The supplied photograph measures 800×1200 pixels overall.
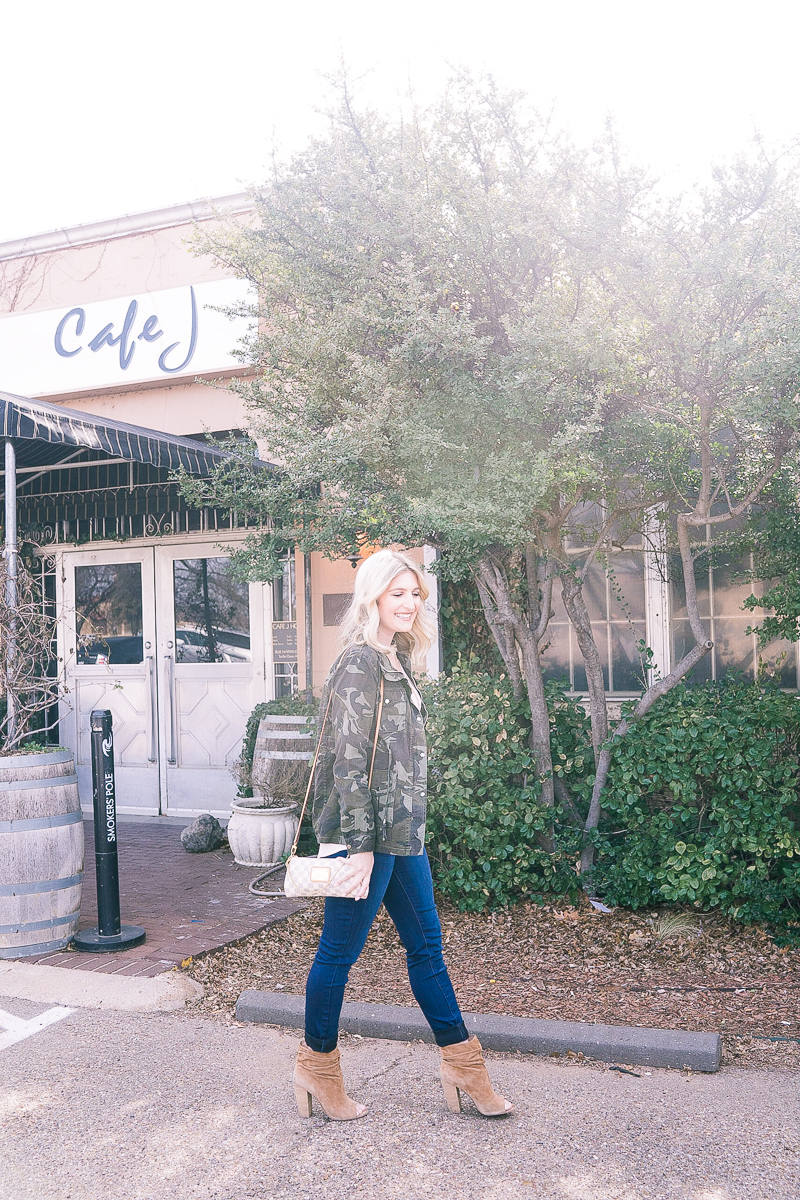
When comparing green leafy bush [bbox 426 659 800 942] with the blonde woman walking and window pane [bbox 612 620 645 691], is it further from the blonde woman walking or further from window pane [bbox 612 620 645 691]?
the blonde woman walking

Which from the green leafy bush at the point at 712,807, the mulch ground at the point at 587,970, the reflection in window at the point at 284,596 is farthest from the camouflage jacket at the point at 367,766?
the reflection in window at the point at 284,596

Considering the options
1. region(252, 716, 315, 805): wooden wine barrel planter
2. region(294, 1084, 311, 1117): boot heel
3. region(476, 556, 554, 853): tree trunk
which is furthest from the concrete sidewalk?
region(252, 716, 315, 805): wooden wine barrel planter

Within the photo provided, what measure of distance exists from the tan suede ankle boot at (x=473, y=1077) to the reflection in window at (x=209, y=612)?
204 inches

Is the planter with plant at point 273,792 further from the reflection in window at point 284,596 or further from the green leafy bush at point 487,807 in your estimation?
the green leafy bush at point 487,807

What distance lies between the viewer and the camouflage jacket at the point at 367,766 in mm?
2811

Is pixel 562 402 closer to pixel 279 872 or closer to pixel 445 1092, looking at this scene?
pixel 445 1092

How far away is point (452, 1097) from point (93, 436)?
4216 mm

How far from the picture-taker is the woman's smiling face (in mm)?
3064

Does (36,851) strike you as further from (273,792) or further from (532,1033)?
(532,1033)

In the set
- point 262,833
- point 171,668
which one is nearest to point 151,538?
point 171,668

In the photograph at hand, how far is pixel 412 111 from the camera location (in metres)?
4.72

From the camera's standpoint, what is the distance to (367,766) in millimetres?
2873

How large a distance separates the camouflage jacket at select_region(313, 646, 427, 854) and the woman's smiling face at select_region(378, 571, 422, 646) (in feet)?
0.35

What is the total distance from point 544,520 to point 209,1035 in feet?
9.53
